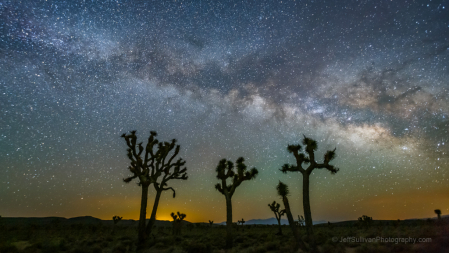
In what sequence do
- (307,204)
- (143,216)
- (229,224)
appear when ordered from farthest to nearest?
(229,224) < (143,216) < (307,204)

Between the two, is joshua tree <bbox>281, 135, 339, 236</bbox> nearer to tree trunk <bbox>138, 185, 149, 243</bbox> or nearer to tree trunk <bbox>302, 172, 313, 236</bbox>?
tree trunk <bbox>302, 172, 313, 236</bbox>

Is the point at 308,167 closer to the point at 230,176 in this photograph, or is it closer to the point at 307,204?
the point at 307,204

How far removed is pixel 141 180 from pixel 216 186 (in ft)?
19.9

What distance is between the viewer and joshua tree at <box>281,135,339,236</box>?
14.2 m

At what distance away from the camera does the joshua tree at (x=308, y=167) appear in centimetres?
1420

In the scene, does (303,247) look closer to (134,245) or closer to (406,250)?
(406,250)

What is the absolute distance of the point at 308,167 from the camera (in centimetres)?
1516

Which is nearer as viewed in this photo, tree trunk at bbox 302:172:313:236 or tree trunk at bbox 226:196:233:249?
tree trunk at bbox 302:172:313:236

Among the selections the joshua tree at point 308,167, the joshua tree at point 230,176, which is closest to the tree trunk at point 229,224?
the joshua tree at point 230,176

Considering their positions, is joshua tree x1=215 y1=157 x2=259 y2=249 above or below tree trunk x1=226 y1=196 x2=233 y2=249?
above

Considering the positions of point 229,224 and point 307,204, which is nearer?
point 307,204

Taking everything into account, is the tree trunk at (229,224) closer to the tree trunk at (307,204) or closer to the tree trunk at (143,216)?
the tree trunk at (307,204)

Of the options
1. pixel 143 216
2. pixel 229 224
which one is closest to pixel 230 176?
pixel 229 224

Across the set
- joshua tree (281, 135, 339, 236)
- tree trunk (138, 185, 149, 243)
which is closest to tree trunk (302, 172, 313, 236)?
joshua tree (281, 135, 339, 236)
